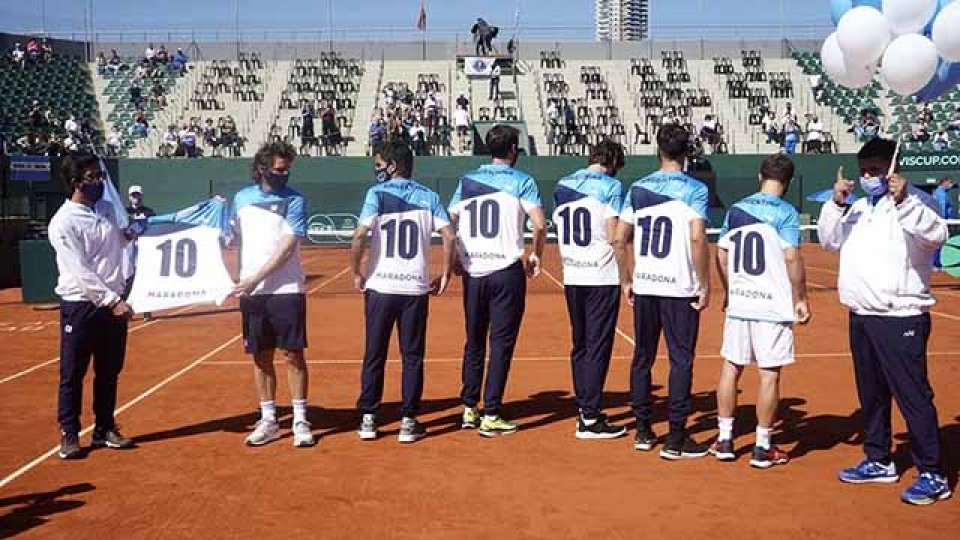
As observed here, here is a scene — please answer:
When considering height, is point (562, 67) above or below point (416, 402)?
above

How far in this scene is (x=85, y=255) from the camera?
740cm

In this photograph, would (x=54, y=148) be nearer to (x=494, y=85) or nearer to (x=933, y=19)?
(x=494, y=85)

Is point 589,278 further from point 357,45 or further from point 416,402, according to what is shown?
point 357,45

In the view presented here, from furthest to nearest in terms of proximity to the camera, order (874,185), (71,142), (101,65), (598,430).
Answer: (101,65), (71,142), (598,430), (874,185)

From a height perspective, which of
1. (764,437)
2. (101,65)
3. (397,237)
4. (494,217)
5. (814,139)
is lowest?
(764,437)

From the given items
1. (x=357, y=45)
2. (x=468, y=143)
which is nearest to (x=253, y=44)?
(x=357, y=45)

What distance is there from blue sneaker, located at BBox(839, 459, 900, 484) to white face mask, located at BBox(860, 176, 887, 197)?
6.01 ft

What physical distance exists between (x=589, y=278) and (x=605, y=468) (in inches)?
61.9

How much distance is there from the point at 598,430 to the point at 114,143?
3603 cm

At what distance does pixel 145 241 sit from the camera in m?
8.23

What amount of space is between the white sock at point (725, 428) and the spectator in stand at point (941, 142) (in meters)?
33.4

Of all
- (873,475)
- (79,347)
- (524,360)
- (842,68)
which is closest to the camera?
(873,475)

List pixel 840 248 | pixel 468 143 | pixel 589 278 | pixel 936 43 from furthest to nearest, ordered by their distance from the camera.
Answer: pixel 468 143, pixel 589 278, pixel 840 248, pixel 936 43

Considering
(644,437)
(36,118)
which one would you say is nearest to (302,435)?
(644,437)
